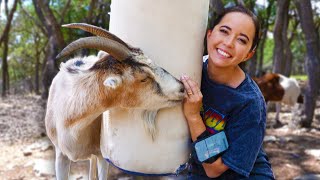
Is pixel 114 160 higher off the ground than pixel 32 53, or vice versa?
pixel 114 160

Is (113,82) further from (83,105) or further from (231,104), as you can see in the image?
(231,104)

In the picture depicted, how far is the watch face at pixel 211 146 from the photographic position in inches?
86.1

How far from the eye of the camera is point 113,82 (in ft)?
7.41

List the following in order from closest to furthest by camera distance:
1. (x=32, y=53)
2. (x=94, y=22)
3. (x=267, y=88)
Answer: (x=267, y=88) → (x=94, y=22) → (x=32, y=53)

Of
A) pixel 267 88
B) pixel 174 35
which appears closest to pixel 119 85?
pixel 174 35

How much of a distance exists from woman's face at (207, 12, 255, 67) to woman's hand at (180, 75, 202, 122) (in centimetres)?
19

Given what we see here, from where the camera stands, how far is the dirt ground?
5.79m

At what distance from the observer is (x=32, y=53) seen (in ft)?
91.0

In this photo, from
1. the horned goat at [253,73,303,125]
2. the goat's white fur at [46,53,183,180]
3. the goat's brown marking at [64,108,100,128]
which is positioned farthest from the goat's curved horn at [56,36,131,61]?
the horned goat at [253,73,303,125]

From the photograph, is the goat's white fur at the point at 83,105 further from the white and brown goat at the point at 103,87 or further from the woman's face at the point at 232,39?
the woman's face at the point at 232,39

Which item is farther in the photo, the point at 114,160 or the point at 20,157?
the point at 20,157

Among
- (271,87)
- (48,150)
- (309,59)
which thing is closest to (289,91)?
(271,87)

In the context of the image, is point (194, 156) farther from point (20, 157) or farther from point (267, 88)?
point (267, 88)

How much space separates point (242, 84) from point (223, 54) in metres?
0.22
